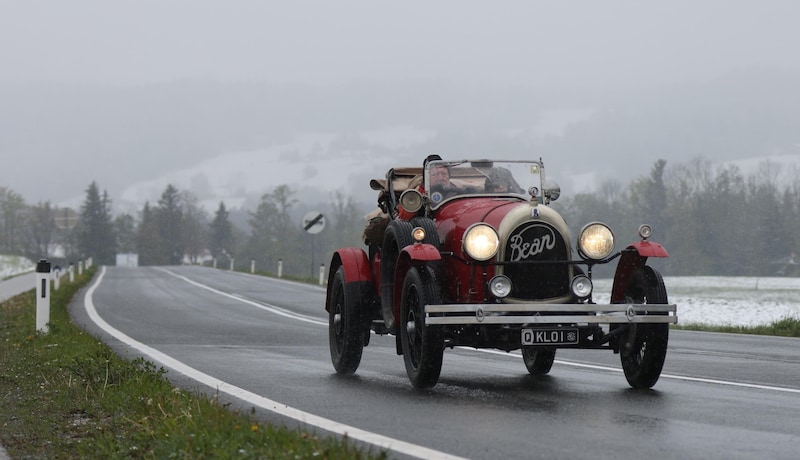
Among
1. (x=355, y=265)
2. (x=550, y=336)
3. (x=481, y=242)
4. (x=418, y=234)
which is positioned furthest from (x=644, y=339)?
(x=355, y=265)

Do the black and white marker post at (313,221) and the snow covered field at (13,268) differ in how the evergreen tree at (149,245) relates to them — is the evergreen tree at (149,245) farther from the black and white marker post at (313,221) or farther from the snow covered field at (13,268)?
the black and white marker post at (313,221)

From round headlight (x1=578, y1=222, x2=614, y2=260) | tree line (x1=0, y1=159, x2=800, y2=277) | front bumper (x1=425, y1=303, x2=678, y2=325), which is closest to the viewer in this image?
front bumper (x1=425, y1=303, x2=678, y2=325)

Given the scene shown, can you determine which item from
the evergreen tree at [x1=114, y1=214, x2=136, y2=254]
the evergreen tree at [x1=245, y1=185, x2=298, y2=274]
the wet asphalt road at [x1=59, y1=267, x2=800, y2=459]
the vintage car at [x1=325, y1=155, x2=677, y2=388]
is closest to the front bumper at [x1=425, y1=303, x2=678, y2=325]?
the vintage car at [x1=325, y1=155, x2=677, y2=388]

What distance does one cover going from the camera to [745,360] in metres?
12.3

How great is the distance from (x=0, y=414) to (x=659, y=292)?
5092 mm

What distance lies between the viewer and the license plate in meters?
8.55

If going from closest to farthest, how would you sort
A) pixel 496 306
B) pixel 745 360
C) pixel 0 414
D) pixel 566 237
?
pixel 0 414
pixel 496 306
pixel 566 237
pixel 745 360

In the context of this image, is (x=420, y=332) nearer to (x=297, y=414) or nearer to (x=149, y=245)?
(x=297, y=414)

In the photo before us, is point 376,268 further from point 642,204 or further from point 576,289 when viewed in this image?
point 642,204

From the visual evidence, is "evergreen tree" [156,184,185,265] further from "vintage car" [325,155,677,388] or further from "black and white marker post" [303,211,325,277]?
"vintage car" [325,155,677,388]

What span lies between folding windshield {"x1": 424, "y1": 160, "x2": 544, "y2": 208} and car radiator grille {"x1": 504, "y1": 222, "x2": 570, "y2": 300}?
1.21 m

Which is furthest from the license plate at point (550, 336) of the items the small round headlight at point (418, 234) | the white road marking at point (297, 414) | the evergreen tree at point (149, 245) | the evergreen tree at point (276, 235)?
the evergreen tree at point (149, 245)

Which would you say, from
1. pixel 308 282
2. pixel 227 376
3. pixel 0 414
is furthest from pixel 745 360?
pixel 308 282

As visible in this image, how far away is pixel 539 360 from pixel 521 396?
221 centimetres
